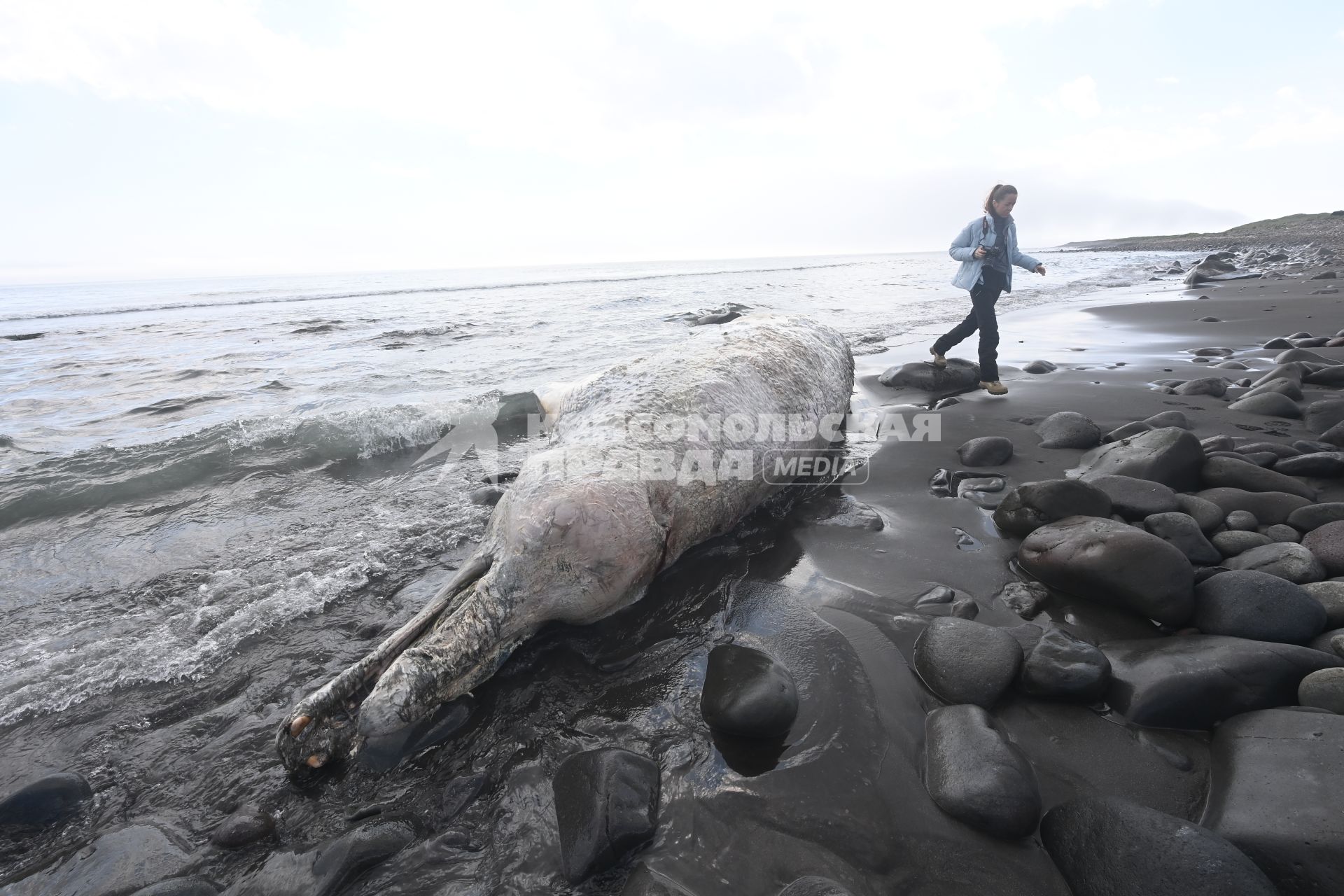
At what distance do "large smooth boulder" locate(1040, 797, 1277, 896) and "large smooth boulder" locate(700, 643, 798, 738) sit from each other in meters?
0.88

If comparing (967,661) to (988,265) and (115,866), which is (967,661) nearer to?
(115,866)

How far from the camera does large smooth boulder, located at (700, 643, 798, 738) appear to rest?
2.27 meters

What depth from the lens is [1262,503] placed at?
10.5 ft

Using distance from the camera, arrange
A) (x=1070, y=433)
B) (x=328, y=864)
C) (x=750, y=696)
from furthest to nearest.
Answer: (x=1070, y=433), (x=750, y=696), (x=328, y=864)

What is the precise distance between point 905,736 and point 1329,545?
2.22m

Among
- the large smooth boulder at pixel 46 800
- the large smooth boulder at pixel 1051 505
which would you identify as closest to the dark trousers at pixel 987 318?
the large smooth boulder at pixel 1051 505

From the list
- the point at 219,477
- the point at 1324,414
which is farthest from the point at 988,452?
the point at 219,477

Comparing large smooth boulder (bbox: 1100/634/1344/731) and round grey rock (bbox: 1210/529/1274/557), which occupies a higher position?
round grey rock (bbox: 1210/529/1274/557)

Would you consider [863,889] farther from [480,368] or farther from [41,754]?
[480,368]

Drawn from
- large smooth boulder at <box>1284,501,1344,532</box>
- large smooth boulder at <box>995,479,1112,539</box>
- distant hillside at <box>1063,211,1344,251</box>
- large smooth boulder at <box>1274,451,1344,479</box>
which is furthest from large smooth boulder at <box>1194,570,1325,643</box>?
distant hillside at <box>1063,211,1344,251</box>

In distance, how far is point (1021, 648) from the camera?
247 cm

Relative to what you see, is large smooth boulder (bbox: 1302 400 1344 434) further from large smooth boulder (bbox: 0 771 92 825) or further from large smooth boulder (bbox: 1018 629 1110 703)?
large smooth boulder (bbox: 0 771 92 825)

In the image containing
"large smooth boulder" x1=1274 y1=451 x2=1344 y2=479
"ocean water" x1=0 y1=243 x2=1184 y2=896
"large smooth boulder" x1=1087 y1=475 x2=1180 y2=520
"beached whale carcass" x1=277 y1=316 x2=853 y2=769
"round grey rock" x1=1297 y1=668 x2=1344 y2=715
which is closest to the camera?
"round grey rock" x1=1297 y1=668 x2=1344 y2=715

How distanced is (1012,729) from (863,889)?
0.89 metres
